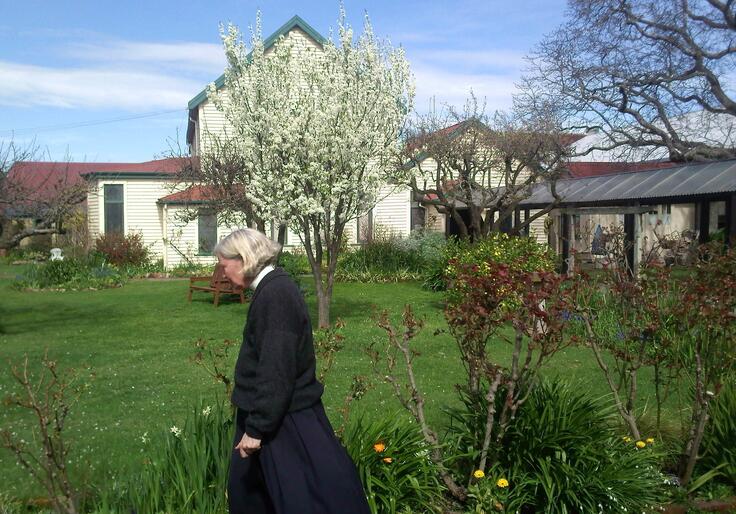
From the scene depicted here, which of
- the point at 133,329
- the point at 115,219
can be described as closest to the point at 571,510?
the point at 133,329

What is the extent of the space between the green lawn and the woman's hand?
6.51ft

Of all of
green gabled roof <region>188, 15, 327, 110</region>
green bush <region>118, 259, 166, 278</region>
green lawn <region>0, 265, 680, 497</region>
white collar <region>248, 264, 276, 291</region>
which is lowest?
green lawn <region>0, 265, 680, 497</region>

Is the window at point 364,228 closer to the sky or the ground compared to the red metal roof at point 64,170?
closer to the ground

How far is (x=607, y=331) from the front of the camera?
34.6 feet

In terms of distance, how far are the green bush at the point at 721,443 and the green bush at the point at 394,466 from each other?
1959mm

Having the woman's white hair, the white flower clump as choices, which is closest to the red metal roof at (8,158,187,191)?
the white flower clump

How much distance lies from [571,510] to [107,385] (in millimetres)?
5727

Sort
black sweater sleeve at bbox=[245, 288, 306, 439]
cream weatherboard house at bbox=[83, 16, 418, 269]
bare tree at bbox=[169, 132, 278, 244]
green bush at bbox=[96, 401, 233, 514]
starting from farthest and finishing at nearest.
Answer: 1. cream weatherboard house at bbox=[83, 16, 418, 269]
2. bare tree at bbox=[169, 132, 278, 244]
3. green bush at bbox=[96, 401, 233, 514]
4. black sweater sleeve at bbox=[245, 288, 306, 439]

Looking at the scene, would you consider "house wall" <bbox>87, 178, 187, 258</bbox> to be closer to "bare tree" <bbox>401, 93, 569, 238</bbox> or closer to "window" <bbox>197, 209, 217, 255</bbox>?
"window" <bbox>197, 209, 217, 255</bbox>

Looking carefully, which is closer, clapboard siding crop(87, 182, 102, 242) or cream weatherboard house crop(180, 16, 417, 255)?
cream weatherboard house crop(180, 16, 417, 255)

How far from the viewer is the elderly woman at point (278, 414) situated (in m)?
3.26

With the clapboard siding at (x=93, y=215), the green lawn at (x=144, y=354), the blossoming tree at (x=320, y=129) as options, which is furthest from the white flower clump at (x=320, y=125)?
the clapboard siding at (x=93, y=215)

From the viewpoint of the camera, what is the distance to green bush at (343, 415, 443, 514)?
4.21m

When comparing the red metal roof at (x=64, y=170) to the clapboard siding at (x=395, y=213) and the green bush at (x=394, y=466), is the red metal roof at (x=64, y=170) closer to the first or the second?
the clapboard siding at (x=395, y=213)
